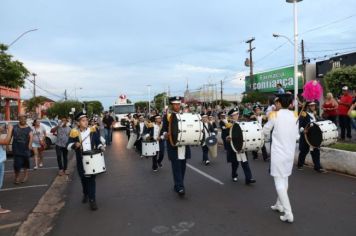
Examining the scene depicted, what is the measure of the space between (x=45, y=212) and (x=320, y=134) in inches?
254

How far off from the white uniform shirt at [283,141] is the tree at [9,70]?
72.6 ft

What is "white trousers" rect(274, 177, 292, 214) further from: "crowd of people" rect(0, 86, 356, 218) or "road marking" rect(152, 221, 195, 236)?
"road marking" rect(152, 221, 195, 236)

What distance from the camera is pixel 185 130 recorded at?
7980mm

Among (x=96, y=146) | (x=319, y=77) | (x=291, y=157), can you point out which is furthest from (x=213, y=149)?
(x=319, y=77)

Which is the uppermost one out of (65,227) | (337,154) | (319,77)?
(319,77)

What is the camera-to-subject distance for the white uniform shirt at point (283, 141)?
615cm

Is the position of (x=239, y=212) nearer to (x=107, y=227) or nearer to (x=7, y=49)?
(x=107, y=227)

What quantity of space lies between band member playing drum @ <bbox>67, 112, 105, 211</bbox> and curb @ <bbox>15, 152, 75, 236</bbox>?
2.31 ft

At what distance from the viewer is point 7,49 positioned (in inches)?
1002

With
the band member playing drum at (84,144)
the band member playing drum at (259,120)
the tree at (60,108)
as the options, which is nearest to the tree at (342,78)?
the band member playing drum at (259,120)

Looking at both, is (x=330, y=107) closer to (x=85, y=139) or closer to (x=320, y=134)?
(x=320, y=134)

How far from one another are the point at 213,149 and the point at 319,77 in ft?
89.2

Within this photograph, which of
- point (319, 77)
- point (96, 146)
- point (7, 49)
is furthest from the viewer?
point (319, 77)

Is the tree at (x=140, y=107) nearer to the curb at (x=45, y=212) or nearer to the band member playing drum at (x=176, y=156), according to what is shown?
the curb at (x=45, y=212)
